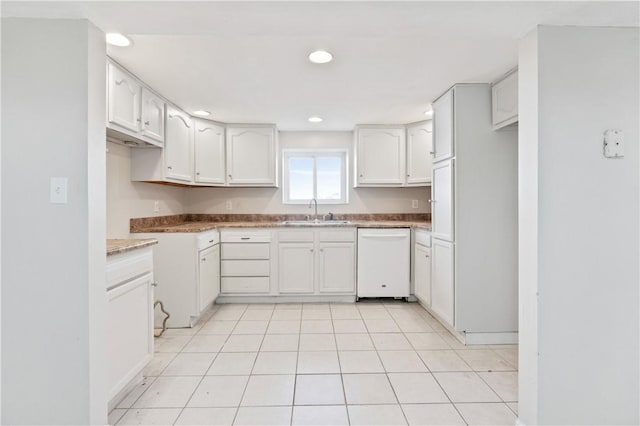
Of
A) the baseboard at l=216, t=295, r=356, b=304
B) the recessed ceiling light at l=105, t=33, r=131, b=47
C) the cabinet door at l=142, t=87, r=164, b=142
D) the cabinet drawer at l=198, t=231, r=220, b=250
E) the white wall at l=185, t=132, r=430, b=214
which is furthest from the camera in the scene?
the white wall at l=185, t=132, r=430, b=214

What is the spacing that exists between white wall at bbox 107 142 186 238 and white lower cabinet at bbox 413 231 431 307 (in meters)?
2.67

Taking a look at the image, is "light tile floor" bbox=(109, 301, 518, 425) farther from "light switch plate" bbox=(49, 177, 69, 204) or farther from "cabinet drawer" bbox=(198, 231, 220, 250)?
"light switch plate" bbox=(49, 177, 69, 204)

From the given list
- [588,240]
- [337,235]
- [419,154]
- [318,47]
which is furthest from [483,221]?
[318,47]

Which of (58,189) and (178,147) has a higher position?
(178,147)

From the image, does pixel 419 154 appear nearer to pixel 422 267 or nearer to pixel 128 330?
pixel 422 267

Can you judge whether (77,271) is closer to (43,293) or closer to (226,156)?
(43,293)

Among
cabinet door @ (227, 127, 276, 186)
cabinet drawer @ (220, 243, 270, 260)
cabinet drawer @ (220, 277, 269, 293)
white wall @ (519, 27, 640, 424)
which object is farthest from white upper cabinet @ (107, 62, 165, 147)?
white wall @ (519, 27, 640, 424)

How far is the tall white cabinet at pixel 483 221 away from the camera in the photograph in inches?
102

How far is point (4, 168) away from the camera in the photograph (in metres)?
1.38

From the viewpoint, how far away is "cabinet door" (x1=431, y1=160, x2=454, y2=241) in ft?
8.84

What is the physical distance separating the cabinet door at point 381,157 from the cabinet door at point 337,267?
832 millimetres

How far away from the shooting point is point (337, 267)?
3.69 m

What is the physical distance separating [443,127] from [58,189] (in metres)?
2.63

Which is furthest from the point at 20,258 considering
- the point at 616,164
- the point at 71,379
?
the point at 616,164
